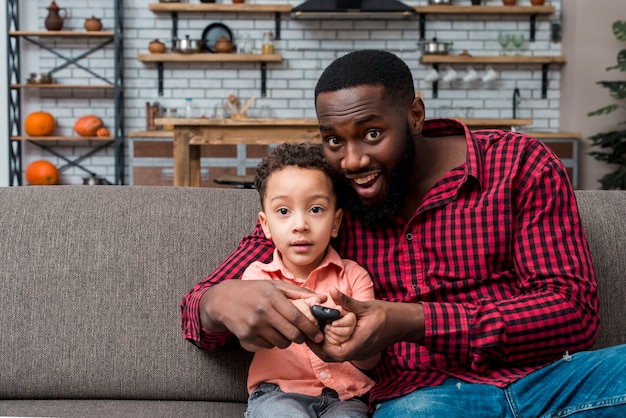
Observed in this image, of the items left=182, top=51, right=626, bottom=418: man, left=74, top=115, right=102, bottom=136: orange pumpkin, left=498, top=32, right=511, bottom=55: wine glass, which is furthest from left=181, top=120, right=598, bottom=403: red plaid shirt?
left=498, top=32, right=511, bottom=55: wine glass

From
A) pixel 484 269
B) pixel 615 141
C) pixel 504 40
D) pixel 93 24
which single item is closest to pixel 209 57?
pixel 93 24

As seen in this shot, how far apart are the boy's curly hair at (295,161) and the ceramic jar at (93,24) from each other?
17.8 ft

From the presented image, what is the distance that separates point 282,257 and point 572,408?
0.59m

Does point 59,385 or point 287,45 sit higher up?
point 287,45

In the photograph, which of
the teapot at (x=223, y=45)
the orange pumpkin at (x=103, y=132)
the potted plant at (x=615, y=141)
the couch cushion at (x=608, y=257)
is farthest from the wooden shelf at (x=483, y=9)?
the couch cushion at (x=608, y=257)

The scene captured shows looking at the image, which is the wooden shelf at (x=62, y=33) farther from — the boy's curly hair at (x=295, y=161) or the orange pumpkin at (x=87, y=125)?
the boy's curly hair at (x=295, y=161)

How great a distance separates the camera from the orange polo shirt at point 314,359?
1389 millimetres

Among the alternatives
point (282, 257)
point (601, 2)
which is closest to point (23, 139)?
point (601, 2)

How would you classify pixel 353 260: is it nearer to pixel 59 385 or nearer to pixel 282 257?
pixel 282 257

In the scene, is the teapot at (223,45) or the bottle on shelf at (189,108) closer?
the bottle on shelf at (189,108)

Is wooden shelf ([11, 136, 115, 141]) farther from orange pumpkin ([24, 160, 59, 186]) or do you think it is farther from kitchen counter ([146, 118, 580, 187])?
kitchen counter ([146, 118, 580, 187])

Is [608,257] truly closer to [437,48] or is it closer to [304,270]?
[304,270]

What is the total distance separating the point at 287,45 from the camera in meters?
6.58

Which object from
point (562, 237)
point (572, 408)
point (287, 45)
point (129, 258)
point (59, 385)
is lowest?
point (59, 385)
